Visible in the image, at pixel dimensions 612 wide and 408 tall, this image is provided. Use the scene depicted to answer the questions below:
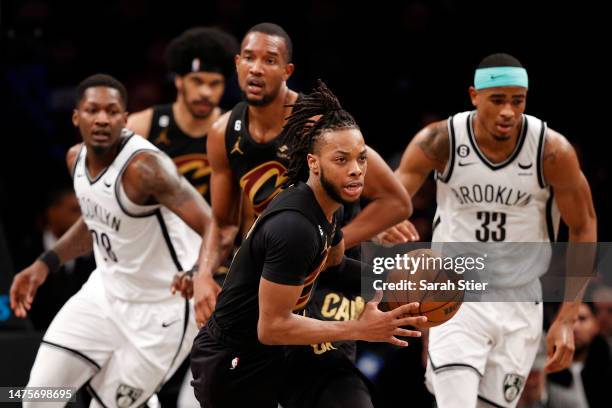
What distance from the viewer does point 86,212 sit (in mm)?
6344

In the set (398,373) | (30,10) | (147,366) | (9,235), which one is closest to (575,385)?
(398,373)

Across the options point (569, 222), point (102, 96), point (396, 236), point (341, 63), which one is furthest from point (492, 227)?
point (341, 63)

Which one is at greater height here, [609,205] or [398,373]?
[609,205]

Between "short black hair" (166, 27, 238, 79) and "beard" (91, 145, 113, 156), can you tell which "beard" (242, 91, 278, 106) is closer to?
"beard" (91, 145, 113, 156)

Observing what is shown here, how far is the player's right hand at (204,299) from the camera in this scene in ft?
17.9

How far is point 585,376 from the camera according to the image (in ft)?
25.1

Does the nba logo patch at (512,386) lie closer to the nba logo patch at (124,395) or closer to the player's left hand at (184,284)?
the player's left hand at (184,284)

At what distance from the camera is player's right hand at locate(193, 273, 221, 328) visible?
5453 mm

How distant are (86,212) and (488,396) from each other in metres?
2.28

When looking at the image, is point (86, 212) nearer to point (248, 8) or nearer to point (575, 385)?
point (575, 385)

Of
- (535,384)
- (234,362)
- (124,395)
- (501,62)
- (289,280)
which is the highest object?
(501,62)

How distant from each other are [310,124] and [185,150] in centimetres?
256

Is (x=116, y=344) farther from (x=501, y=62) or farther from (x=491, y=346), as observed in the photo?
(x=501, y=62)

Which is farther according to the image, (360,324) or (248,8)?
(248,8)
